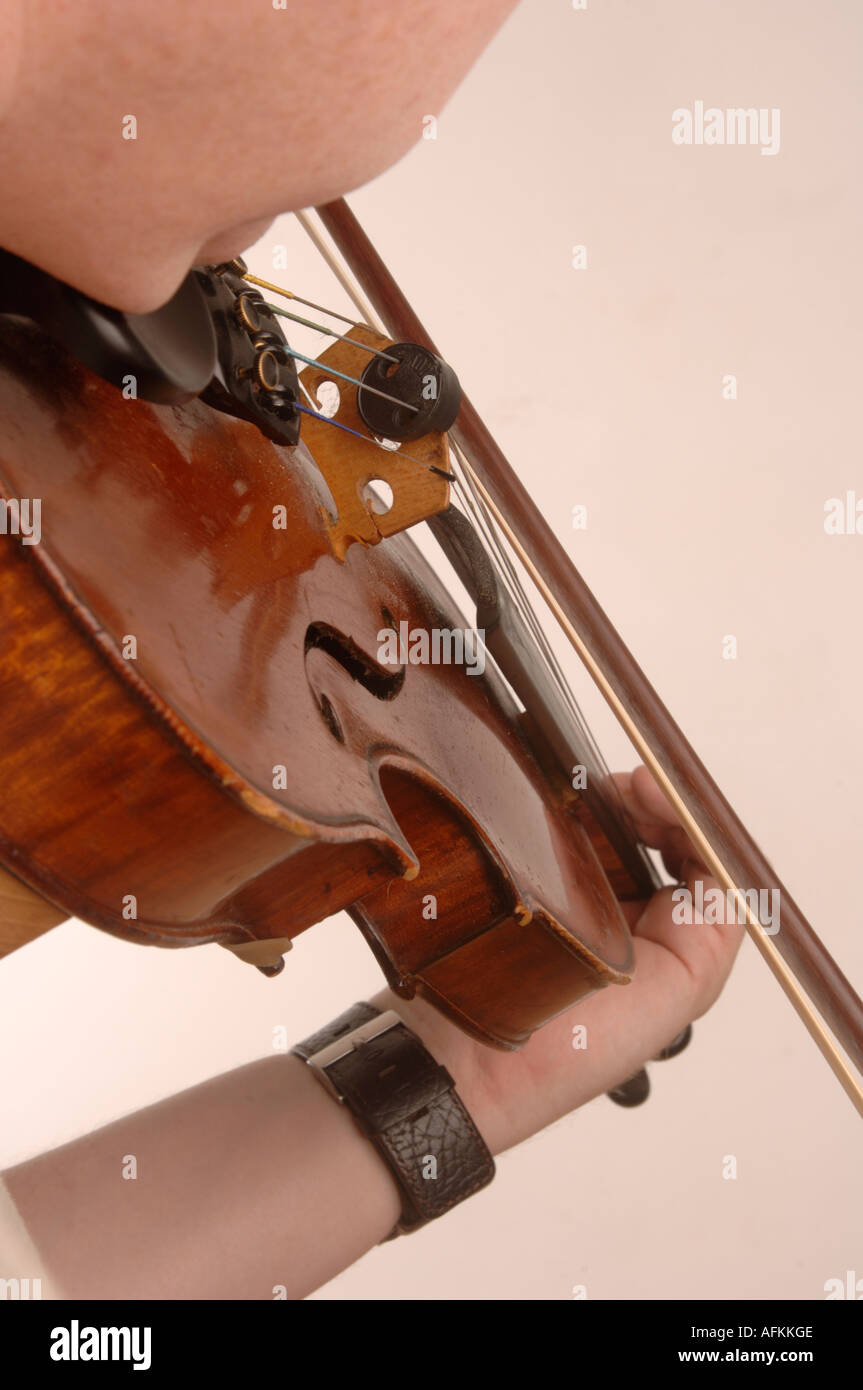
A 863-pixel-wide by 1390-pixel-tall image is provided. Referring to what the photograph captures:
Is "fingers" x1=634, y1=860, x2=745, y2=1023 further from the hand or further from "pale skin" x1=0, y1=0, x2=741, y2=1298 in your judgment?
"pale skin" x1=0, y1=0, x2=741, y2=1298

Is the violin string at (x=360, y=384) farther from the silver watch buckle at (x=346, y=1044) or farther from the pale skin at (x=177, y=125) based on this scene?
the silver watch buckle at (x=346, y=1044)

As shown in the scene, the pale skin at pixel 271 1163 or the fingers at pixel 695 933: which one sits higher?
the fingers at pixel 695 933

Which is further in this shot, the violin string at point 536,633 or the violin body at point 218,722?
the violin string at point 536,633

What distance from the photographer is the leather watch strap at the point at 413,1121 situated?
Answer: 0.64 m

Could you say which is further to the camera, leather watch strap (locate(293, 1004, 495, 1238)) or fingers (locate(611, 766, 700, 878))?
fingers (locate(611, 766, 700, 878))

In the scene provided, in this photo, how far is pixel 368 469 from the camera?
0.60m

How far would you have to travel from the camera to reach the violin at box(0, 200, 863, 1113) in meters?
0.35

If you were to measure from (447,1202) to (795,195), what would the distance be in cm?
133

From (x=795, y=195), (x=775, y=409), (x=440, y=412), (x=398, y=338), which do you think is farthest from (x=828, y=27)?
(x=440, y=412)

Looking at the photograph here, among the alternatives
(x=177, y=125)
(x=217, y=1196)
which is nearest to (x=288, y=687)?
(x=177, y=125)

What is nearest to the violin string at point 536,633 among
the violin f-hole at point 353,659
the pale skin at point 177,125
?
the violin f-hole at point 353,659

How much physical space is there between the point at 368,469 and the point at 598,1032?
390 millimetres

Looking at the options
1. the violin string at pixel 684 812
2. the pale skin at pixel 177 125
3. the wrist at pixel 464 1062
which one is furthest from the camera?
the wrist at pixel 464 1062

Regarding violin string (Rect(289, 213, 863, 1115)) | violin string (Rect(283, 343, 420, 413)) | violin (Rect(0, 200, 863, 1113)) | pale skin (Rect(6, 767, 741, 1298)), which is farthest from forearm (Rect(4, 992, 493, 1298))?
violin string (Rect(283, 343, 420, 413))
